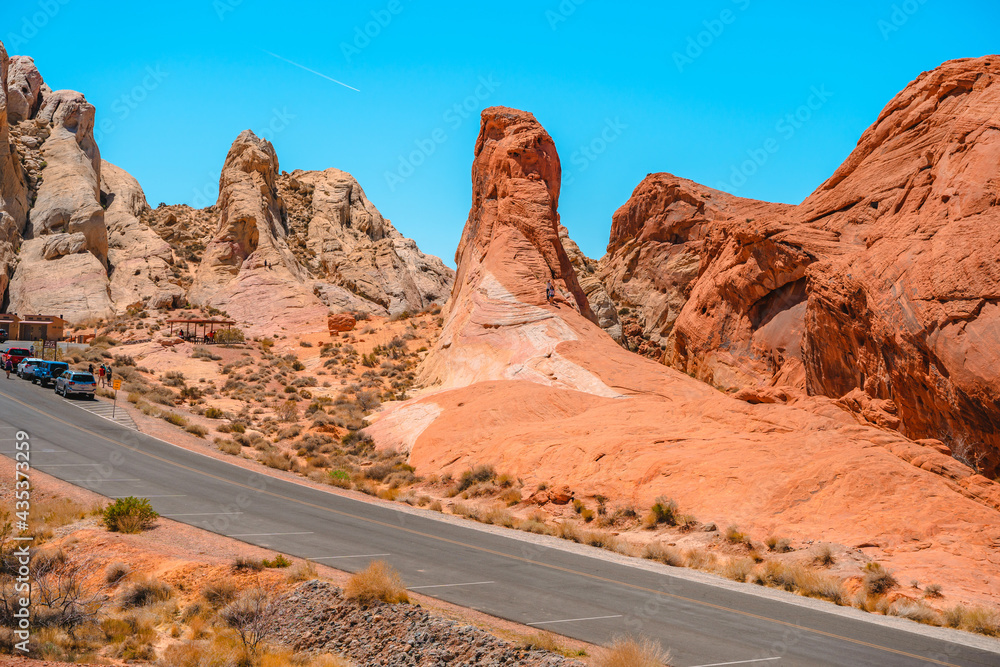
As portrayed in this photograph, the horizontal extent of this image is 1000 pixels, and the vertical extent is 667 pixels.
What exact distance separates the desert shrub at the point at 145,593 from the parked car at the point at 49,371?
28966 millimetres

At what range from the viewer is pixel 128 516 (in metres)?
15.3

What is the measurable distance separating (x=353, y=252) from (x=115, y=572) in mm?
A: 68674

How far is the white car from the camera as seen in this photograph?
37.6 meters

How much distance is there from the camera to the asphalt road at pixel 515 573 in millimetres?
10516

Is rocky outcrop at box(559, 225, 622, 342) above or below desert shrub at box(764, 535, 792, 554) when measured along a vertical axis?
above

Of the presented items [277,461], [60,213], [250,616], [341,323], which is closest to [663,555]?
[250,616]

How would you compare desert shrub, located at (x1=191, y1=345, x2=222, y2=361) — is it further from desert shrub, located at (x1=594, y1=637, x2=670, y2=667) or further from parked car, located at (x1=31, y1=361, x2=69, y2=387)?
desert shrub, located at (x1=594, y1=637, x2=670, y2=667)

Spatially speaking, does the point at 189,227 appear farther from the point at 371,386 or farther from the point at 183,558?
the point at 183,558

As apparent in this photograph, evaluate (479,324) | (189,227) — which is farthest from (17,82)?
(479,324)

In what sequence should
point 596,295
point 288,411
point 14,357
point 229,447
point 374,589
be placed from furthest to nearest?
1. point 596,295
2. point 14,357
3. point 288,411
4. point 229,447
5. point 374,589

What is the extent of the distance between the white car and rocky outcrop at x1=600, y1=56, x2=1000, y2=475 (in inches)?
1315

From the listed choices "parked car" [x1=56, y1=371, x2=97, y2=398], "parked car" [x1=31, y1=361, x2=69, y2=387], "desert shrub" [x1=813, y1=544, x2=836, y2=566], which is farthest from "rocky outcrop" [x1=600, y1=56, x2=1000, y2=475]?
"parked car" [x1=31, y1=361, x2=69, y2=387]

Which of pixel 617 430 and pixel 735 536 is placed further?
pixel 617 430

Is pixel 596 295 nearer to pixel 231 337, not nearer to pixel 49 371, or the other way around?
pixel 231 337
